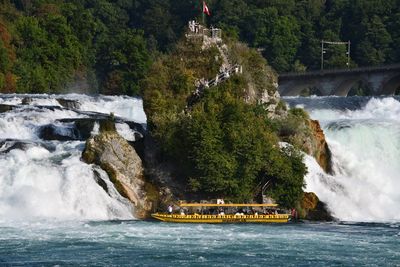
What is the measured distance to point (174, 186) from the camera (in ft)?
173

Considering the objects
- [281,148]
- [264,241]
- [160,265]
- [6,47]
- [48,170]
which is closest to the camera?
[160,265]

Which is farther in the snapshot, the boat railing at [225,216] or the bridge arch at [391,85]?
the bridge arch at [391,85]

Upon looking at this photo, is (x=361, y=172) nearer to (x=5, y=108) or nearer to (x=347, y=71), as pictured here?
(x=5, y=108)

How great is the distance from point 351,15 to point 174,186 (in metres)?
91.2

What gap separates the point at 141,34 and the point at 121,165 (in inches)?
2896

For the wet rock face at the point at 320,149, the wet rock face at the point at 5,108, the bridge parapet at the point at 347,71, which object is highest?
the bridge parapet at the point at 347,71

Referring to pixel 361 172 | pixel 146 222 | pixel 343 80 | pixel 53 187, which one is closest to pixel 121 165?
pixel 53 187

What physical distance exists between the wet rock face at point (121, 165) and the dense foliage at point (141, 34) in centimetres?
3742

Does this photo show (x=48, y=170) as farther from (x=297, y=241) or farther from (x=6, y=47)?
(x=6, y=47)

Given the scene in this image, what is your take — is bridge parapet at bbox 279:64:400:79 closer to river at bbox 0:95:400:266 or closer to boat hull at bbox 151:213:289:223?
river at bbox 0:95:400:266

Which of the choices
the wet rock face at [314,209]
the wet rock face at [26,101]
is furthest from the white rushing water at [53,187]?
the wet rock face at [26,101]

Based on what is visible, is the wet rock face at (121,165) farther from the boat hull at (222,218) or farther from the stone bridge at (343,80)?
the stone bridge at (343,80)

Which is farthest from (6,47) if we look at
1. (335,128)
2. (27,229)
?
(27,229)

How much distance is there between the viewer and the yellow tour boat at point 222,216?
161 ft
